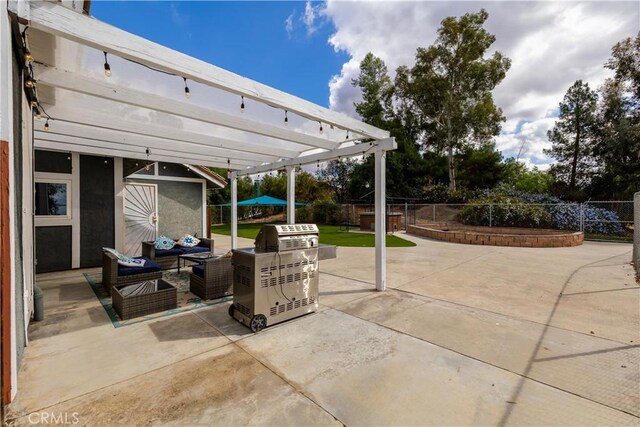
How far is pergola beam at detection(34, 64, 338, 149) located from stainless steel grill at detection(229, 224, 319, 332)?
188cm

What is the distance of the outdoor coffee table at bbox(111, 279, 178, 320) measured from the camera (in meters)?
3.54

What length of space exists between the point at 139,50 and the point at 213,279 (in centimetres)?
318

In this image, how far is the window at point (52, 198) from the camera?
235 inches

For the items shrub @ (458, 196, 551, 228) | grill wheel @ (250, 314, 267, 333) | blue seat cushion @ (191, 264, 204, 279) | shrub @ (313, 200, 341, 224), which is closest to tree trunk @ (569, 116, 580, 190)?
shrub @ (458, 196, 551, 228)

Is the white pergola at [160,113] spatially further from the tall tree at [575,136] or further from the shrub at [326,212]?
the tall tree at [575,136]

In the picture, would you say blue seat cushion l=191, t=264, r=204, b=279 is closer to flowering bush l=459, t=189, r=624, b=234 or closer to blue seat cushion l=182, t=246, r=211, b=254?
blue seat cushion l=182, t=246, r=211, b=254

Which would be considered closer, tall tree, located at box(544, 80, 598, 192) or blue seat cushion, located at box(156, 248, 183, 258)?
blue seat cushion, located at box(156, 248, 183, 258)

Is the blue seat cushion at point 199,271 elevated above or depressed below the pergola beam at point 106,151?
below

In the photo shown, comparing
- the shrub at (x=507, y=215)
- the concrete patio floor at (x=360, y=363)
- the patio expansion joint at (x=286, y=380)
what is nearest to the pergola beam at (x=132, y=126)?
the concrete patio floor at (x=360, y=363)

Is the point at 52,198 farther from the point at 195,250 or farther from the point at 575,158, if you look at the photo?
the point at 575,158

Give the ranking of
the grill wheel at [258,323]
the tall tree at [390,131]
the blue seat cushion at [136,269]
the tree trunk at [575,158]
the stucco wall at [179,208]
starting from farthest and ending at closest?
the tall tree at [390,131]
the tree trunk at [575,158]
the stucco wall at [179,208]
the blue seat cushion at [136,269]
the grill wheel at [258,323]

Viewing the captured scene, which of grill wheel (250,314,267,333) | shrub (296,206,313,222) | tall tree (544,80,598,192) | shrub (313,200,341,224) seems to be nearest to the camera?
grill wheel (250,314,267,333)

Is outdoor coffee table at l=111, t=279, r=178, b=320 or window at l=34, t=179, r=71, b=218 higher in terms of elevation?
window at l=34, t=179, r=71, b=218

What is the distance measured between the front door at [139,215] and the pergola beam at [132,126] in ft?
10.9
